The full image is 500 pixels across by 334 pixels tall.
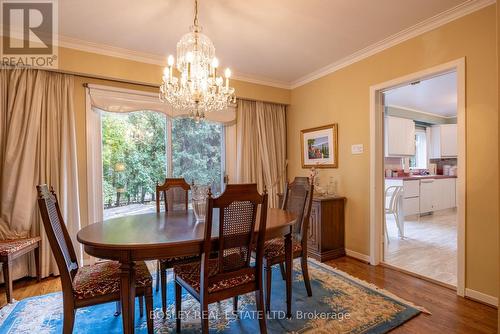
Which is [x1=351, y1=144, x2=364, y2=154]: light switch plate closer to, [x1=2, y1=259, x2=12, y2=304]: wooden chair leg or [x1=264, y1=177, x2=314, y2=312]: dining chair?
[x1=264, y1=177, x2=314, y2=312]: dining chair

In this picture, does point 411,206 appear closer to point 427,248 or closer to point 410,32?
point 427,248

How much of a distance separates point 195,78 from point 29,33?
200 cm

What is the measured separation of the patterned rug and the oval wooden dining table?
0.62 m

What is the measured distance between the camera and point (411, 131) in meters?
5.95

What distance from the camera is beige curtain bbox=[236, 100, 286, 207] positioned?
4047 mm

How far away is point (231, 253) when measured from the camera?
175 cm

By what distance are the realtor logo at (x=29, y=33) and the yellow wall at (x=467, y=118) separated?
3.28 m

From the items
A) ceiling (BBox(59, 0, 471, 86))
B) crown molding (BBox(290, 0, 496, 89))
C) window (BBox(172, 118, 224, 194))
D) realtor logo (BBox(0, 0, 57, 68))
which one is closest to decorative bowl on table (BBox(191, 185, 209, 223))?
window (BBox(172, 118, 224, 194))

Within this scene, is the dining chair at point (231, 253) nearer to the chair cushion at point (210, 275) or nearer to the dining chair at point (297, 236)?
the chair cushion at point (210, 275)

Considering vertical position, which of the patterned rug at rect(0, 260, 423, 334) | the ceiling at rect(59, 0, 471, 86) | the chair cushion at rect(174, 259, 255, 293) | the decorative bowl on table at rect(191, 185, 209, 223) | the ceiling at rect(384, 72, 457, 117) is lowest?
the patterned rug at rect(0, 260, 423, 334)

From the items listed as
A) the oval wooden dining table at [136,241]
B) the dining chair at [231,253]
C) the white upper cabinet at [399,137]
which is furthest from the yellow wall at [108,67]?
the white upper cabinet at [399,137]

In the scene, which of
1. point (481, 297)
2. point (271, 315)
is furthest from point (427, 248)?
point (271, 315)

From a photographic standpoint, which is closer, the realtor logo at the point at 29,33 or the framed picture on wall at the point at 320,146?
the realtor logo at the point at 29,33

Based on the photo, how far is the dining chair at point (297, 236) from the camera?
2.09 meters
